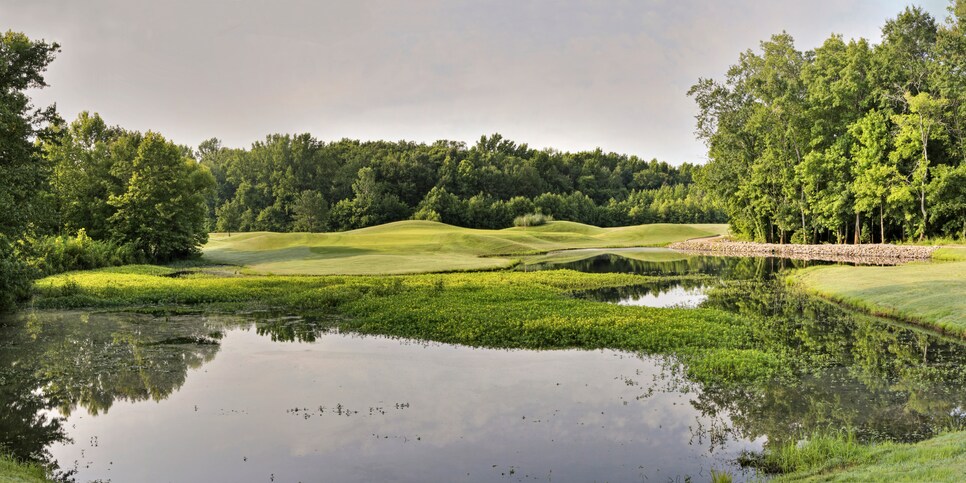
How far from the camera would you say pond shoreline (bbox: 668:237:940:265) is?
44688 millimetres

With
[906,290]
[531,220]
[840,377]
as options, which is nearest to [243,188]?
[531,220]

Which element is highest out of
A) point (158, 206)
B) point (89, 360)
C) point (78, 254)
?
point (158, 206)

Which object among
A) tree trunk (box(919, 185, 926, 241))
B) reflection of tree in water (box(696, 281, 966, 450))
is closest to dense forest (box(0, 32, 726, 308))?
reflection of tree in water (box(696, 281, 966, 450))

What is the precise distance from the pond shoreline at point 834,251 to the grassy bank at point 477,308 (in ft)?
67.9

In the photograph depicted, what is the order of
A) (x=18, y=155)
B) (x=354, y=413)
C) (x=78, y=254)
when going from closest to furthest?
(x=354, y=413), (x=18, y=155), (x=78, y=254)

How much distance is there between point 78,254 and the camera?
41.0 meters

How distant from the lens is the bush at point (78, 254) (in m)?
36.5

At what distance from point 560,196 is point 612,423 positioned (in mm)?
116350

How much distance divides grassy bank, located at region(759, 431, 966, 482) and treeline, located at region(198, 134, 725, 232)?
9864 centimetres

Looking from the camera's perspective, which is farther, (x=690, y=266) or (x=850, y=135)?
(x=850, y=135)

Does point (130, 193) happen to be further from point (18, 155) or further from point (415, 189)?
point (415, 189)

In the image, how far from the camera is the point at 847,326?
21938mm

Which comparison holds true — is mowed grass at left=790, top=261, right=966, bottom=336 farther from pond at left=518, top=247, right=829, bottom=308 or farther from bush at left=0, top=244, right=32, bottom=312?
bush at left=0, top=244, right=32, bottom=312

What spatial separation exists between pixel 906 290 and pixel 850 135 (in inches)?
1415
